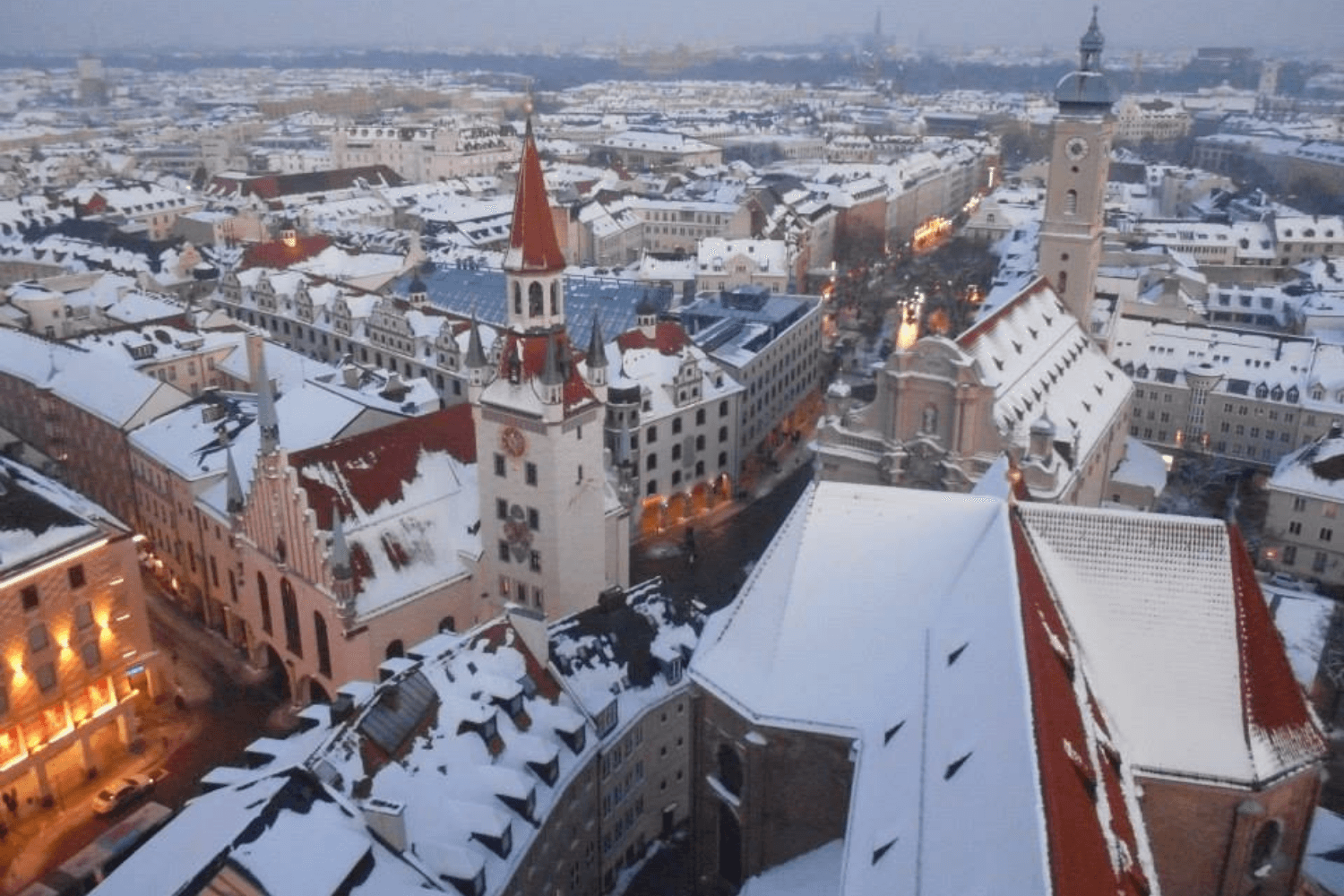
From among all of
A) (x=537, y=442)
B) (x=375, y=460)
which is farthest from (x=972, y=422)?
(x=375, y=460)

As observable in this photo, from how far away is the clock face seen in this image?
63.4m

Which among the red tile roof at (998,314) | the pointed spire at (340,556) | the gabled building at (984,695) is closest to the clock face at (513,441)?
the pointed spire at (340,556)

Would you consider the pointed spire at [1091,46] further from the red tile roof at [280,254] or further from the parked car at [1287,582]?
the red tile roof at [280,254]

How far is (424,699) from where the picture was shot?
47500 mm

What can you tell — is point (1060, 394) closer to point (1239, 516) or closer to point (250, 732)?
point (1239, 516)

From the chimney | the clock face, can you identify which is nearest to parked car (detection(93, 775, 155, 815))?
the clock face

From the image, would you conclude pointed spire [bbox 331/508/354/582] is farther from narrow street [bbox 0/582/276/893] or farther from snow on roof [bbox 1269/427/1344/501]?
snow on roof [bbox 1269/427/1344/501]

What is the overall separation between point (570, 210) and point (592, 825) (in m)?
143

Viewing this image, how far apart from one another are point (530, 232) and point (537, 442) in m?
11.0

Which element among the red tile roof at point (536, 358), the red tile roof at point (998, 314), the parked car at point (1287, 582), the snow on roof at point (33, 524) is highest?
the red tile roof at point (536, 358)

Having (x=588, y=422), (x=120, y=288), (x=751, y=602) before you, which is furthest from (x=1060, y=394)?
(x=120, y=288)

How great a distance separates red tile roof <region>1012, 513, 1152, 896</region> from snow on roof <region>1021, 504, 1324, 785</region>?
6.46ft

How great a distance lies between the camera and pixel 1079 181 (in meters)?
96.9

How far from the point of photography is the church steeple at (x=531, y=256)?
60.1 m
